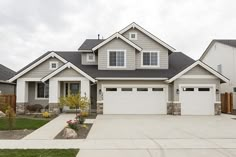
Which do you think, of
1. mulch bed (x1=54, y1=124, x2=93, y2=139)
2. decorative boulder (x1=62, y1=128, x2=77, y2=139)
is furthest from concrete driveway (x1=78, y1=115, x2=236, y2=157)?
decorative boulder (x1=62, y1=128, x2=77, y2=139)

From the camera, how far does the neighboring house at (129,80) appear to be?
22.0 meters

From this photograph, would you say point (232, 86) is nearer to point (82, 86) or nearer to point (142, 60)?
point (142, 60)

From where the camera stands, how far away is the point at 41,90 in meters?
25.0

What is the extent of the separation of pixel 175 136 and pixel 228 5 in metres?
10.8

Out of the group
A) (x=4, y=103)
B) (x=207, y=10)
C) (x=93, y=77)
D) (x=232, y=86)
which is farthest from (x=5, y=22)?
(x=232, y=86)

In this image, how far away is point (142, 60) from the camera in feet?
82.0

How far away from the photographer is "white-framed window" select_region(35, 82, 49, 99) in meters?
24.9

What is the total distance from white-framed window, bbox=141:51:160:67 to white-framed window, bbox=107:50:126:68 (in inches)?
70.8

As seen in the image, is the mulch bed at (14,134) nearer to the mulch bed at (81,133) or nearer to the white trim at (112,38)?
the mulch bed at (81,133)

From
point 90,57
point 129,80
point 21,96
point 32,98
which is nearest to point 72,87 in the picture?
point 90,57

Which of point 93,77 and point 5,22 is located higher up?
point 5,22

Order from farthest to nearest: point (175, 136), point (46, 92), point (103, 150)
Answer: point (46, 92) → point (175, 136) → point (103, 150)

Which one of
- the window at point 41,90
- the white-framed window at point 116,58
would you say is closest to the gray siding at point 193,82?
the white-framed window at point 116,58

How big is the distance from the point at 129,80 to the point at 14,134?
1165 centimetres
